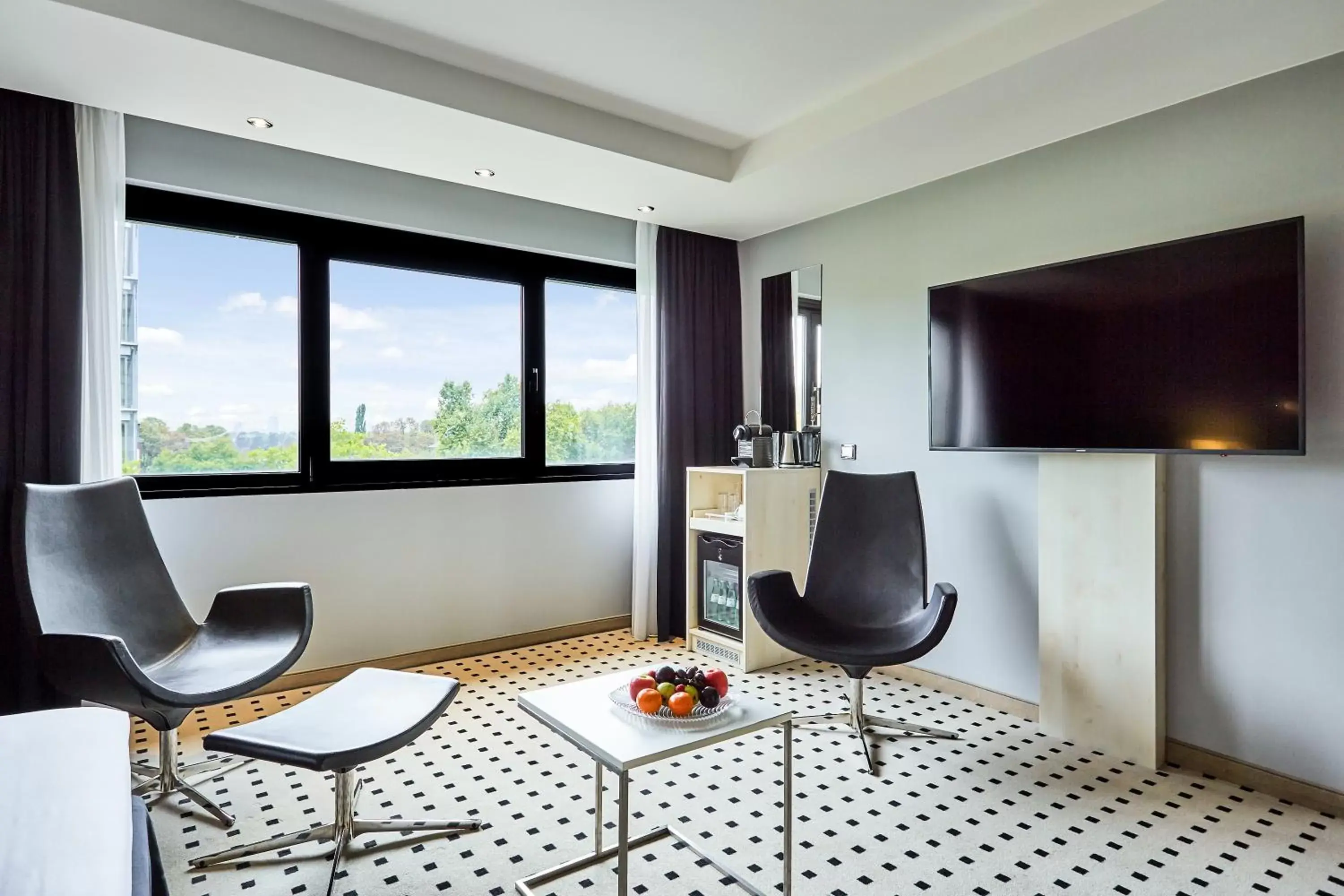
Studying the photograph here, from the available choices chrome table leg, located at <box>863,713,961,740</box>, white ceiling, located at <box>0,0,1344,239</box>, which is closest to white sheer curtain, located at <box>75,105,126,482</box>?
white ceiling, located at <box>0,0,1344,239</box>

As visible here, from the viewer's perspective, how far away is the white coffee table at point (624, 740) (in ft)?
5.82

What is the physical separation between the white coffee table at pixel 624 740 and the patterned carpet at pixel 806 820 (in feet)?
0.16

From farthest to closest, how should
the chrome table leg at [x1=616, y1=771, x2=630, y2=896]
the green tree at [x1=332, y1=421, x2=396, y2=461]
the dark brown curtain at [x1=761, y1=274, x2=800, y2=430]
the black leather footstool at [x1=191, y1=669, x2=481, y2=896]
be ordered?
the dark brown curtain at [x1=761, y1=274, x2=800, y2=430]
the green tree at [x1=332, y1=421, x2=396, y2=461]
the black leather footstool at [x1=191, y1=669, x2=481, y2=896]
the chrome table leg at [x1=616, y1=771, x2=630, y2=896]

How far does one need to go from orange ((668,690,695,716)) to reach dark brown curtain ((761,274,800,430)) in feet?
8.64

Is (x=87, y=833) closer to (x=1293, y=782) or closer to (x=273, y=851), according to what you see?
(x=273, y=851)

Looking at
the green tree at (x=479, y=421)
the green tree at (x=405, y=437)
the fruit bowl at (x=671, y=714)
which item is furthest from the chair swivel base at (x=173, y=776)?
the green tree at (x=479, y=421)

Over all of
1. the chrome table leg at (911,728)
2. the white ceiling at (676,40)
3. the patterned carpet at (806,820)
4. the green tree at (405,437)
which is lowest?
the patterned carpet at (806,820)

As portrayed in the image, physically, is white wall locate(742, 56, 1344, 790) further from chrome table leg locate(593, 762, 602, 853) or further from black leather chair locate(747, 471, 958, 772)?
chrome table leg locate(593, 762, 602, 853)

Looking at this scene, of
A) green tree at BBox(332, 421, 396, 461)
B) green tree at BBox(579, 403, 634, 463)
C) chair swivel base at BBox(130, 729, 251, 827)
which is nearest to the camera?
chair swivel base at BBox(130, 729, 251, 827)

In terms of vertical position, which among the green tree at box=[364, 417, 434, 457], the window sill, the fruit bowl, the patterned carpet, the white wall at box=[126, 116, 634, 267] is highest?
the white wall at box=[126, 116, 634, 267]

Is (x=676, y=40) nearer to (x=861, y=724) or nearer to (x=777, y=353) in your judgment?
(x=777, y=353)

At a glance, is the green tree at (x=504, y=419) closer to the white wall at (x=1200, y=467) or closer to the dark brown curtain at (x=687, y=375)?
the dark brown curtain at (x=687, y=375)

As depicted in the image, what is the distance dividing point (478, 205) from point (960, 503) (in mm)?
2889

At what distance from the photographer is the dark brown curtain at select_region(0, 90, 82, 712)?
2.70 metres
